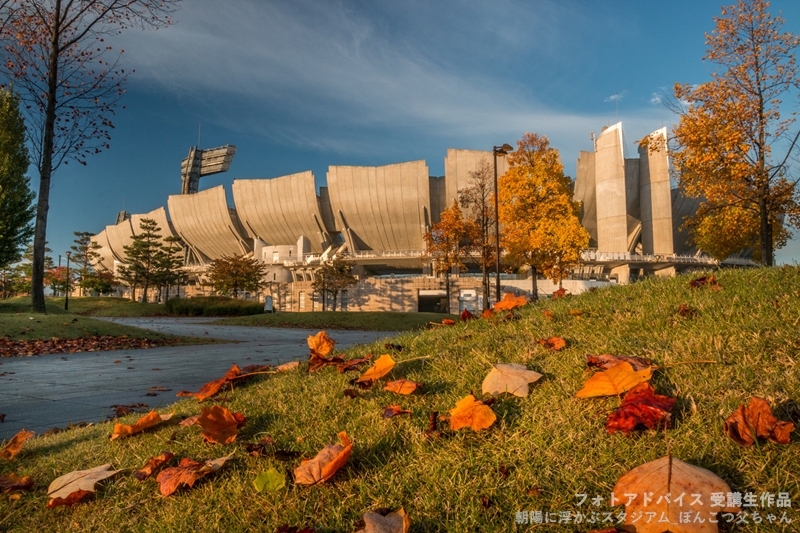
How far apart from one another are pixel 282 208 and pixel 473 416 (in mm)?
63445

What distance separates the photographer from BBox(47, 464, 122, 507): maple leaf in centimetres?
193

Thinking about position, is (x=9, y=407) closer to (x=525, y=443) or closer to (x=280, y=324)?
(x=525, y=443)

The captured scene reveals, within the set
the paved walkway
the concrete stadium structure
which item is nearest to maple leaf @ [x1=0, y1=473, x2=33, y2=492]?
the paved walkway

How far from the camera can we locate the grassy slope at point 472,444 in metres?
1.54

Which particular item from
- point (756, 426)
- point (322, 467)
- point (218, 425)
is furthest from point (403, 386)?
point (756, 426)

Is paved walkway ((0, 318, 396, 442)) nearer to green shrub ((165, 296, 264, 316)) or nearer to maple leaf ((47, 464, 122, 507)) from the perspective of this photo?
maple leaf ((47, 464, 122, 507))

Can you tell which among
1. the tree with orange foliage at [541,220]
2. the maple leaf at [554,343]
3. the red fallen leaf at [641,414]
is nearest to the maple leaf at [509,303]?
the maple leaf at [554,343]

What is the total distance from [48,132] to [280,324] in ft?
39.0

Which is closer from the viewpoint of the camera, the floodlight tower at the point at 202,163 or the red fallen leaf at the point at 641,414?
the red fallen leaf at the point at 641,414

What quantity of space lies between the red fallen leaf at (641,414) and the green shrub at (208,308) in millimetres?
31841

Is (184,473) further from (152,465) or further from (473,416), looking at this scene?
(473,416)

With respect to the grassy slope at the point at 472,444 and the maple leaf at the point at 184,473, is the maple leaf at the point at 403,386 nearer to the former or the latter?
the grassy slope at the point at 472,444

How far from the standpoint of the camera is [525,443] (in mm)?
1780

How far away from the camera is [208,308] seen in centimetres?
3100
